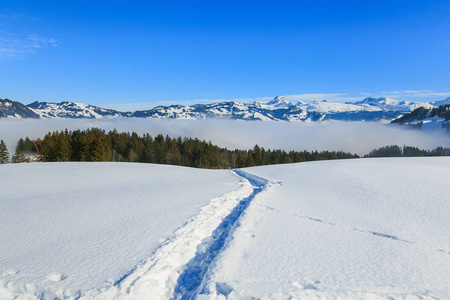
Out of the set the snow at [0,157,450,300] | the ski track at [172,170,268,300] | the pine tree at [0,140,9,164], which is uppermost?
the snow at [0,157,450,300]

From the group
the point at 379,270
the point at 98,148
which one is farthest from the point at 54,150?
the point at 379,270

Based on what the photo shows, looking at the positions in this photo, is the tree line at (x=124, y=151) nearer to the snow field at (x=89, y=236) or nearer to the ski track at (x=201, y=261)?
the snow field at (x=89, y=236)

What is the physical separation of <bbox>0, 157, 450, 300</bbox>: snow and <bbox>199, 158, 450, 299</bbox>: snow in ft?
0.09

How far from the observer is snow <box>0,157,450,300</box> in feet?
14.7

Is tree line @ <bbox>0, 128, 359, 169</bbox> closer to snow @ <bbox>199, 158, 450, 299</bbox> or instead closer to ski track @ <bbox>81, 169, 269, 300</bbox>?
ski track @ <bbox>81, 169, 269, 300</bbox>

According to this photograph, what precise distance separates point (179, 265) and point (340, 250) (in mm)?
3768

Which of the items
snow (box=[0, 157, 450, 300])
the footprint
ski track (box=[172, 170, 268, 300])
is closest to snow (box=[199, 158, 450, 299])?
snow (box=[0, 157, 450, 300])

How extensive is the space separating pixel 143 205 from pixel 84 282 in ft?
19.7

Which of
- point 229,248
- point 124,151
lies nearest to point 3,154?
point 124,151

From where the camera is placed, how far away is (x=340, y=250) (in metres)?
5.97

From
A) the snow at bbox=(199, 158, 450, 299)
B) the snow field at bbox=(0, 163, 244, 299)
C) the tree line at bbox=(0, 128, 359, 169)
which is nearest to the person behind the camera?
the snow at bbox=(199, 158, 450, 299)

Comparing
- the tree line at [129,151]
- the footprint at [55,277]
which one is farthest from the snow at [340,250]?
the tree line at [129,151]

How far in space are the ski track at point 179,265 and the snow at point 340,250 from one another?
40 centimetres

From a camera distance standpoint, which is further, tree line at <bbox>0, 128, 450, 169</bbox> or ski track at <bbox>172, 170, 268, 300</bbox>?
tree line at <bbox>0, 128, 450, 169</bbox>
